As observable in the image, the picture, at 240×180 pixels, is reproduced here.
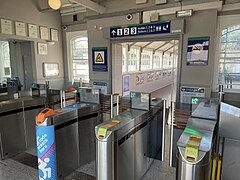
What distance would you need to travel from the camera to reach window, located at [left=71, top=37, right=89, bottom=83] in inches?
245

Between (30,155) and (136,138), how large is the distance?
178 centimetres

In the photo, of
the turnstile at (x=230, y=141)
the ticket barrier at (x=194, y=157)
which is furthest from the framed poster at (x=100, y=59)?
the ticket barrier at (x=194, y=157)

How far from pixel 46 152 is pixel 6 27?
4092 mm

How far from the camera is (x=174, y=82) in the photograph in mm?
4500

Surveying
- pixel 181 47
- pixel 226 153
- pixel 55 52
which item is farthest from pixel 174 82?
pixel 55 52

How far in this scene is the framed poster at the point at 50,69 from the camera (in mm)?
5820

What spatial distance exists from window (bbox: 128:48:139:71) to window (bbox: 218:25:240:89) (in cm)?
353

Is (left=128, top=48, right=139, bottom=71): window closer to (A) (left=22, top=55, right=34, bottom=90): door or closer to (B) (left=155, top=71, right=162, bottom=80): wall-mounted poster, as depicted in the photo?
(B) (left=155, top=71, right=162, bottom=80): wall-mounted poster

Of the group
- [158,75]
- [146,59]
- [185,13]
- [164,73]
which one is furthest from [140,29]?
[164,73]

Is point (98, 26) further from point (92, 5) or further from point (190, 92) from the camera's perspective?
point (190, 92)

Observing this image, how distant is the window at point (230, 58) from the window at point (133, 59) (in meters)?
3.53

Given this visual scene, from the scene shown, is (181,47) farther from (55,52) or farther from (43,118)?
(55,52)

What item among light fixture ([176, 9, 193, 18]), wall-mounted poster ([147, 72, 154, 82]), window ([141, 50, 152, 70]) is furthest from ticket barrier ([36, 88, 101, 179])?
wall-mounted poster ([147, 72, 154, 82])

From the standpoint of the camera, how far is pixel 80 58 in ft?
20.8
